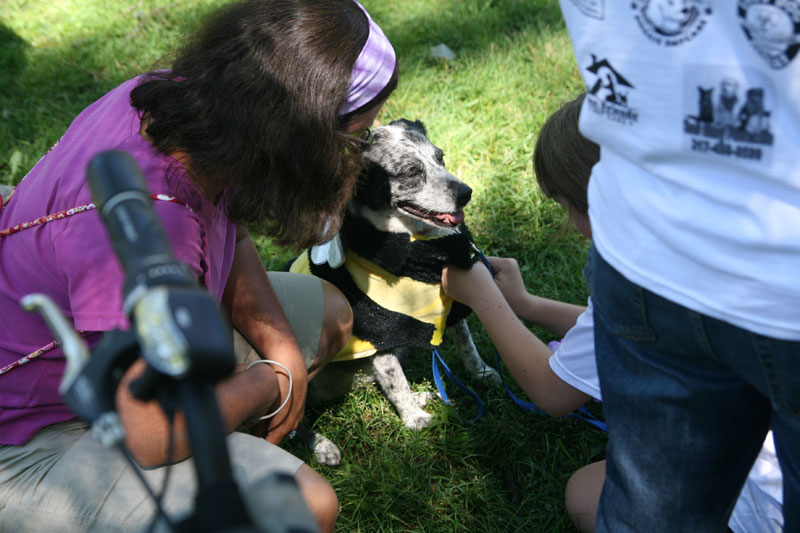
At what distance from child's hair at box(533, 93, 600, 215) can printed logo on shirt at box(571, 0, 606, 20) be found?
684 mm

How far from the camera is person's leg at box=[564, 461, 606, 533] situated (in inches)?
75.3

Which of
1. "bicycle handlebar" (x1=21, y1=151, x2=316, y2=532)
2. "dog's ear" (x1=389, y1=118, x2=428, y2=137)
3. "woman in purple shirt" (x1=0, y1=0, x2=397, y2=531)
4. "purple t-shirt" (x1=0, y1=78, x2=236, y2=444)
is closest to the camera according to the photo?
"bicycle handlebar" (x1=21, y1=151, x2=316, y2=532)

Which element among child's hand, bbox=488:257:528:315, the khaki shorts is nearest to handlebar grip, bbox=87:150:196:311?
the khaki shorts

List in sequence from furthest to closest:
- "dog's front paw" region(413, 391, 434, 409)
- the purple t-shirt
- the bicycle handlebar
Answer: "dog's front paw" region(413, 391, 434, 409), the purple t-shirt, the bicycle handlebar

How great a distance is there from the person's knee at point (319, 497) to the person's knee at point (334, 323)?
65 centimetres

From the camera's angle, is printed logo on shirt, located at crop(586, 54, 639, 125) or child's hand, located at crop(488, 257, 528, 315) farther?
child's hand, located at crop(488, 257, 528, 315)

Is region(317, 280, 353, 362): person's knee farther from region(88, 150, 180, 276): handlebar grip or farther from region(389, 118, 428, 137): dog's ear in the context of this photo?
region(88, 150, 180, 276): handlebar grip

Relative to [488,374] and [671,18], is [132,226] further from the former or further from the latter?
[488,374]

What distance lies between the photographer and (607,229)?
111 centimetres

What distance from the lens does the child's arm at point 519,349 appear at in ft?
6.07

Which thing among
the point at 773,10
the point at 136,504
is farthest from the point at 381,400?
the point at 773,10

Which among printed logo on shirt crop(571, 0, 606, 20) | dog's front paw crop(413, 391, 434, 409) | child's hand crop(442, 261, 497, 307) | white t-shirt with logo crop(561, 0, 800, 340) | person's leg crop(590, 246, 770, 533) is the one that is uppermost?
printed logo on shirt crop(571, 0, 606, 20)

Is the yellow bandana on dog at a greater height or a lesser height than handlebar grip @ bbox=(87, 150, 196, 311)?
lesser

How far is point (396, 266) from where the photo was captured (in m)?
2.27
